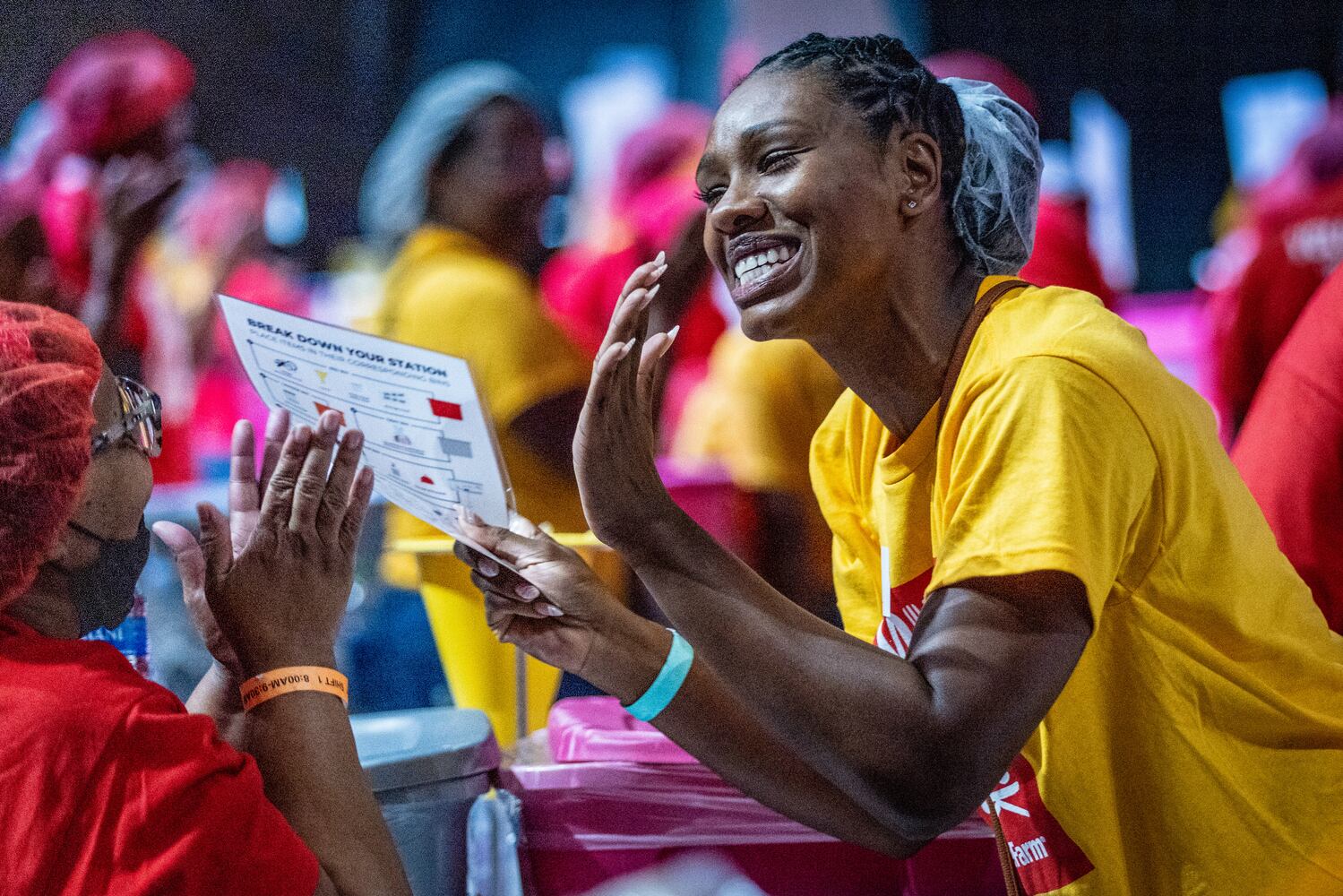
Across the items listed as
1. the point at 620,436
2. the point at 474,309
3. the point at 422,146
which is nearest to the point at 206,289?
the point at 422,146

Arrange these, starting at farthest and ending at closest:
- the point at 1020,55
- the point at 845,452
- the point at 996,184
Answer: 1. the point at 1020,55
2. the point at 845,452
3. the point at 996,184

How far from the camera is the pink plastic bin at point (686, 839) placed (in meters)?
1.89

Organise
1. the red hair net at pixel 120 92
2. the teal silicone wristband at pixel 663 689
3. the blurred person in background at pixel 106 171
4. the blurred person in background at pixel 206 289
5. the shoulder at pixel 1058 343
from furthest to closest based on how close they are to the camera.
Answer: the blurred person in background at pixel 206 289 < the blurred person in background at pixel 106 171 < the red hair net at pixel 120 92 < the teal silicone wristband at pixel 663 689 < the shoulder at pixel 1058 343

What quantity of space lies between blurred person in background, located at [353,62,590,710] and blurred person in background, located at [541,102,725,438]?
0.42m

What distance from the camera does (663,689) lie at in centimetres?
163

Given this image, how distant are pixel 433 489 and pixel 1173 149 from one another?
265 inches

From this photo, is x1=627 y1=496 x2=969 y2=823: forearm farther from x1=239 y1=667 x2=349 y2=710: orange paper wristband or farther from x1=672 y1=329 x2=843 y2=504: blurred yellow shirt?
x1=672 y1=329 x2=843 y2=504: blurred yellow shirt

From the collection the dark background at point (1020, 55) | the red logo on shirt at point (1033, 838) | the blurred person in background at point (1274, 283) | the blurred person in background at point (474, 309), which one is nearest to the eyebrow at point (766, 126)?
the red logo on shirt at point (1033, 838)

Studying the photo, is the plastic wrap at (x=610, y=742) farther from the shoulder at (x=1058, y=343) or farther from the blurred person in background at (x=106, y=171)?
the blurred person in background at (x=106, y=171)

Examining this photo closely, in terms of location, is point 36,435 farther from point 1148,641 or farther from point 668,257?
point 668,257

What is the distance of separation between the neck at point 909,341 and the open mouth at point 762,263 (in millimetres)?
97

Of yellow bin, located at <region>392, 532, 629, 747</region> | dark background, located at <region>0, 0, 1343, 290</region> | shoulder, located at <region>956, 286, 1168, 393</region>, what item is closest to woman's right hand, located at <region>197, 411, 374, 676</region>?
shoulder, located at <region>956, 286, 1168, 393</region>

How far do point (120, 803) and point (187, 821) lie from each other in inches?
2.3

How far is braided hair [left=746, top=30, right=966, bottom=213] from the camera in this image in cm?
146
